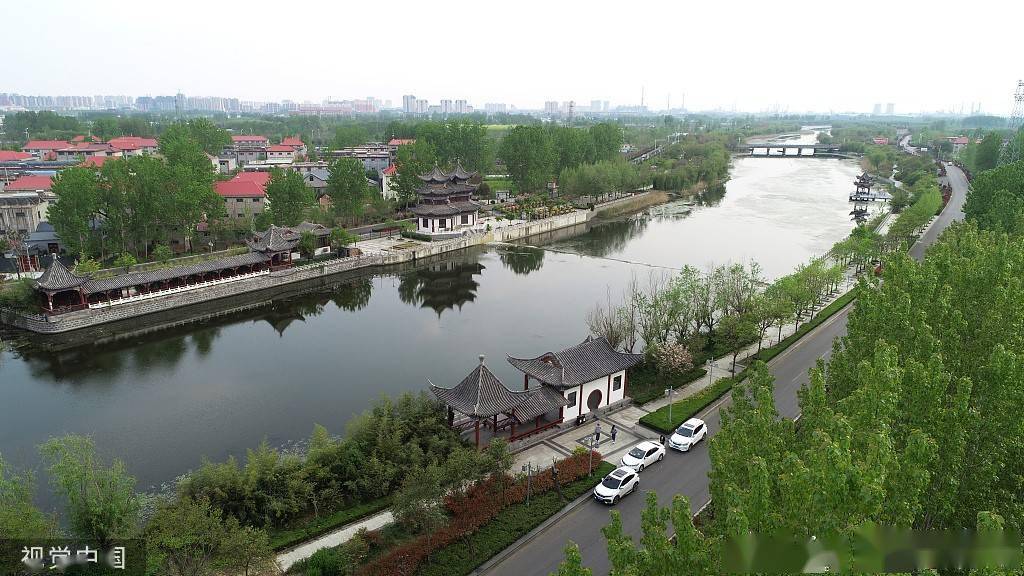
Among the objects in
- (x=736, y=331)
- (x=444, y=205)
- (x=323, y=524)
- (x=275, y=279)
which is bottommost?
(x=323, y=524)

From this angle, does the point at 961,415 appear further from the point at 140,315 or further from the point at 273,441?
the point at 140,315

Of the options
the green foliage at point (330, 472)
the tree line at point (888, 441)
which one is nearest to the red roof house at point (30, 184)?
the green foliage at point (330, 472)

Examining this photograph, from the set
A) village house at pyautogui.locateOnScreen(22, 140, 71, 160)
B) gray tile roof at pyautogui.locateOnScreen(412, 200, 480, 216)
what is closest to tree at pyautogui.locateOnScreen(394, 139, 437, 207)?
gray tile roof at pyautogui.locateOnScreen(412, 200, 480, 216)

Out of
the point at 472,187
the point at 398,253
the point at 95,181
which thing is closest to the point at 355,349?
the point at 398,253

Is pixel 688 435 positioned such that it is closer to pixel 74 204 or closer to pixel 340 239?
pixel 340 239

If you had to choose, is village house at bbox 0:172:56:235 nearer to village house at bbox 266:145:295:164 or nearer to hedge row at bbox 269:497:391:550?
village house at bbox 266:145:295:164

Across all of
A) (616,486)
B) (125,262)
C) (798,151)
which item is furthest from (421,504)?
(798,151)

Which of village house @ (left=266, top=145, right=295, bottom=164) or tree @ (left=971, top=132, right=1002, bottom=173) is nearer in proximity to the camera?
tree @ (left=971, top=132, right=1002, bottom=173)
